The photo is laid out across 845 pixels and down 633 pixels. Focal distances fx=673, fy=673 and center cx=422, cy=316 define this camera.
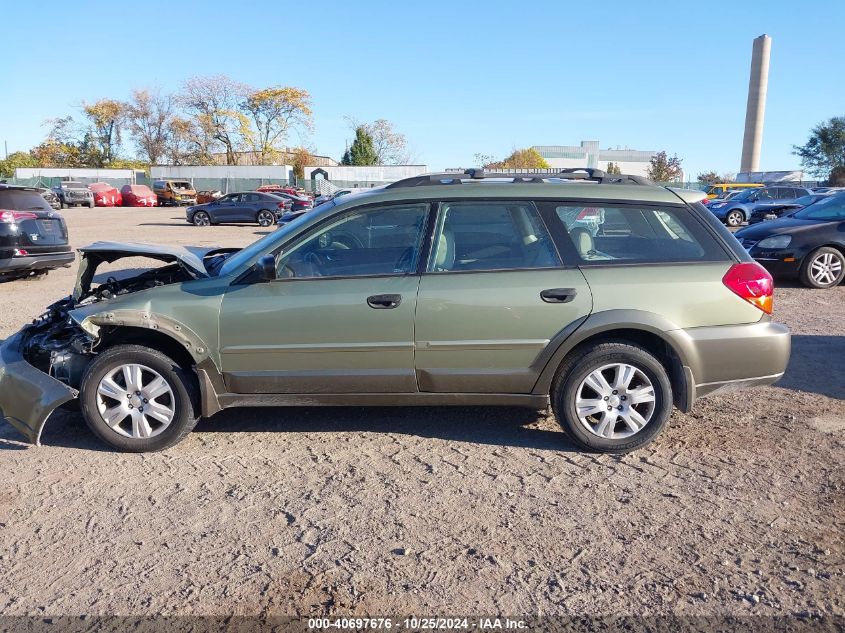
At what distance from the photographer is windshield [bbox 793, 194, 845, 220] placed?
10.4 meters

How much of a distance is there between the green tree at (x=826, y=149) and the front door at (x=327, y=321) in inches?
2688

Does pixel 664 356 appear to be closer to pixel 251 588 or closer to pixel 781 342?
pixel 781 342

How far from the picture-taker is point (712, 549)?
3.11 metres

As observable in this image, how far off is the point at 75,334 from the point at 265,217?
84.0ft

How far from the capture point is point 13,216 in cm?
1034

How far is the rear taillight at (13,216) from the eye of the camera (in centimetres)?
1024

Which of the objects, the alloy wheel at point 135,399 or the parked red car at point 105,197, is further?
the parked red car at point 105,197

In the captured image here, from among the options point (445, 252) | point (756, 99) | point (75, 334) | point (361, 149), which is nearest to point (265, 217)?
point (75, 334)

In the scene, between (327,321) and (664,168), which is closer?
(327,321)

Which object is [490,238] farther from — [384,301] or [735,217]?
[735,217]

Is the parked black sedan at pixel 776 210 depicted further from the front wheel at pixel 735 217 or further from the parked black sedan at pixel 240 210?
the parked black sedan at pixel 240 210

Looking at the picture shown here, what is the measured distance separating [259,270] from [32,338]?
6.25 ft

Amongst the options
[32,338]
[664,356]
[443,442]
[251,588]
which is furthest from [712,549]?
[32,338]

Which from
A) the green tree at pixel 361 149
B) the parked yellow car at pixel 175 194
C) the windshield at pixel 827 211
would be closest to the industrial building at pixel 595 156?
the green tree at pixel 361 149
